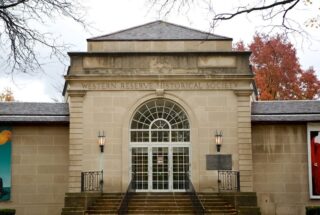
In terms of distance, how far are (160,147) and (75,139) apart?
3.54m

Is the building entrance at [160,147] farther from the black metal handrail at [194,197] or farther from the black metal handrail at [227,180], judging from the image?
the black metal handrail at [227,180]

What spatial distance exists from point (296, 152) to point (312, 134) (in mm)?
1007

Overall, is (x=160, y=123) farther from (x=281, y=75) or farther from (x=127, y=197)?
(x=281, y=75)

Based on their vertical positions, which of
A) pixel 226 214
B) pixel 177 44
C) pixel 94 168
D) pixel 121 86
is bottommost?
pixel 226 214

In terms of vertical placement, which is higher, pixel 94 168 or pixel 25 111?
pixel 25 111

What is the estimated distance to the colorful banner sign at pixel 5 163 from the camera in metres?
24.2

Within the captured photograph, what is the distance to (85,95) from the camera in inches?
955

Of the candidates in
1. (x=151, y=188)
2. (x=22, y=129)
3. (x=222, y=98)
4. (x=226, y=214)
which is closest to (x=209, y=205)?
(x=226, y=214)

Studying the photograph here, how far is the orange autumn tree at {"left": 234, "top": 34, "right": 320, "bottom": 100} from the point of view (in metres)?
41.3

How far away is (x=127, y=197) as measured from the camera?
22.0 meters

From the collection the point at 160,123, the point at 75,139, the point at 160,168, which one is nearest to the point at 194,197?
the point at 160,168

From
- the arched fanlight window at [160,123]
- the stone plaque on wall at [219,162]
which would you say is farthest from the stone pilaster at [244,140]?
the arched fanlight window at [160,123]

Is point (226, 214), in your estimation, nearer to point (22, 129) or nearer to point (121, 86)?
point (121, 86)

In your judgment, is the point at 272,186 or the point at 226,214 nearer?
the point at 226,214
